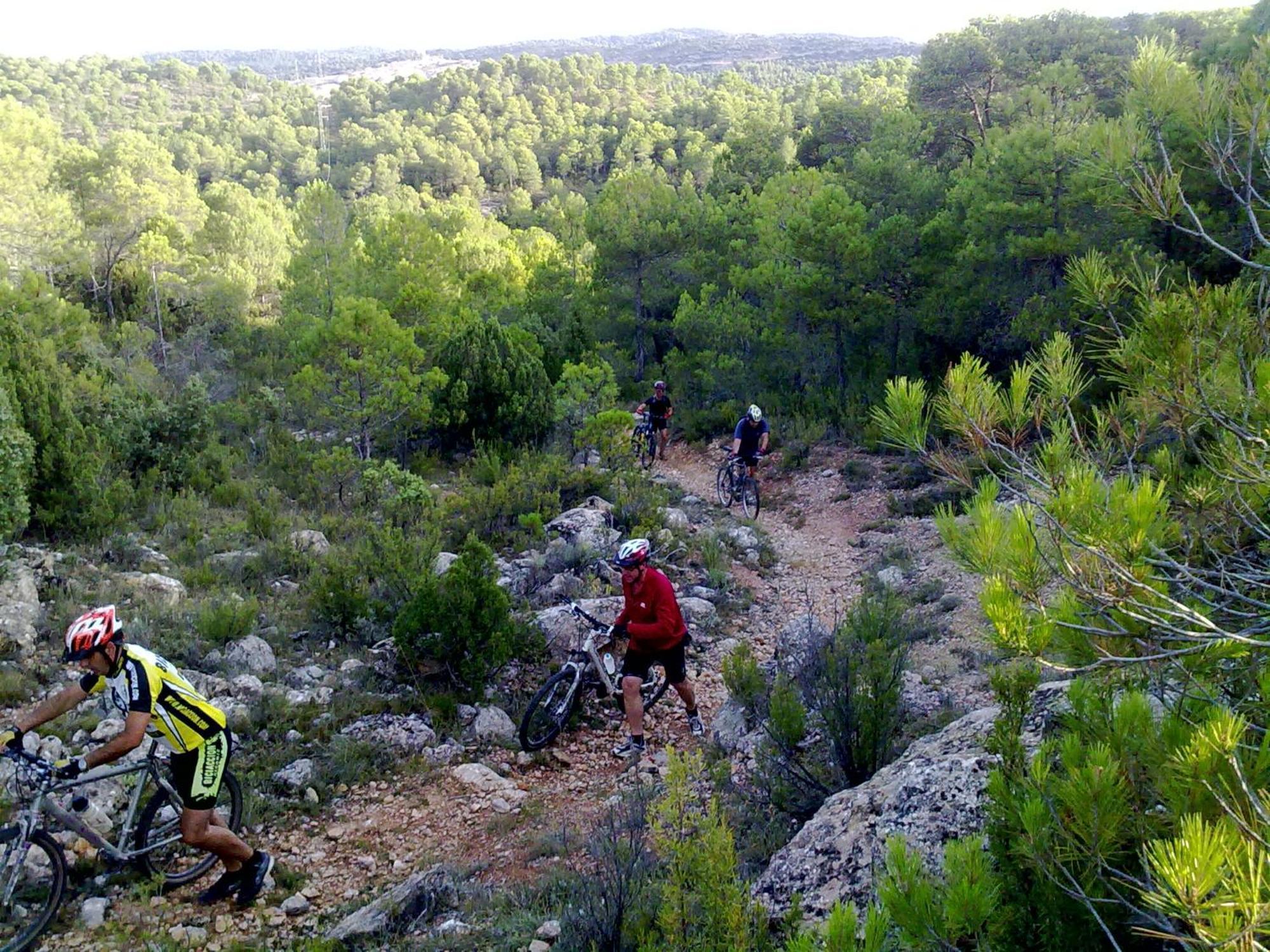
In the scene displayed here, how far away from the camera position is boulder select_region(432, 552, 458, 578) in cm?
793

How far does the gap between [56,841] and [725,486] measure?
8863 millimetres

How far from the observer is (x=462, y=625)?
6.28 m

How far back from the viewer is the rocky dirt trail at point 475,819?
418 cm

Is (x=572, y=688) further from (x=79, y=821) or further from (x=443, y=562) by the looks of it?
(x=443, y=562)

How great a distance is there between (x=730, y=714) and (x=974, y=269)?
30.6 feet

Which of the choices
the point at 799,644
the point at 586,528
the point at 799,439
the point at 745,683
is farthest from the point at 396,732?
the point at 799,439

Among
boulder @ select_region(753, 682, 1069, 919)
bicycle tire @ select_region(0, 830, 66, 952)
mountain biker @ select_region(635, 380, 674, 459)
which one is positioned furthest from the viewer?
mountain biker @ select_region(635, 380, 674, 459)

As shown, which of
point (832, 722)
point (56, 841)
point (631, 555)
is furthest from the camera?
point (631, 555)

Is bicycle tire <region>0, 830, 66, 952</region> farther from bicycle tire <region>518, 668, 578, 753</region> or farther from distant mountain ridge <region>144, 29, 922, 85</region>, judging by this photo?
distant mountain ridge <region>144, 29, 922, 85</region>

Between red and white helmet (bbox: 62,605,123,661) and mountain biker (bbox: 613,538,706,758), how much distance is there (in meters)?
2.70

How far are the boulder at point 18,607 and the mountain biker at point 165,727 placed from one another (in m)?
2.71

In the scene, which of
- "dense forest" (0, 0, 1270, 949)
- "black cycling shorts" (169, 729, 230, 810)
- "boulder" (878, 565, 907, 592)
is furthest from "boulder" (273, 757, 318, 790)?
"boulder" (878, 565, 907, 592)

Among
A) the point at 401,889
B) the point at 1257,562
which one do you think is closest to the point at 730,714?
the point at 401,889

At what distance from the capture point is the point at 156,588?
7625mm
